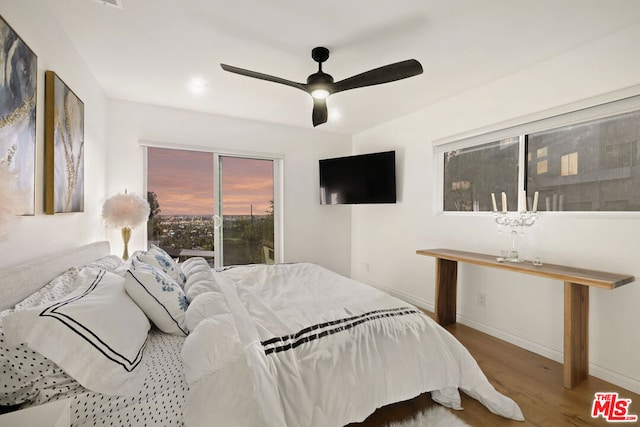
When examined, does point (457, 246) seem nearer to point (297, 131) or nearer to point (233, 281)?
point (233, 281)

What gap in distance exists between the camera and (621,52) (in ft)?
6.54

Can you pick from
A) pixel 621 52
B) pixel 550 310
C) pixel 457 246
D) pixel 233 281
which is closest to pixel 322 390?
pixel 233 281

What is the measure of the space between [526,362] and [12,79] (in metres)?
3.74

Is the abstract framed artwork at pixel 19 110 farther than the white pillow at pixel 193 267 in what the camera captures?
No

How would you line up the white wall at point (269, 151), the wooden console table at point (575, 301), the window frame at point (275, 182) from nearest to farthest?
the wooden console table at point (575, 301) < the white wall at point (269, 151) < the window frame at point (275, 182)

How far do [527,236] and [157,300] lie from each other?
2.92 m

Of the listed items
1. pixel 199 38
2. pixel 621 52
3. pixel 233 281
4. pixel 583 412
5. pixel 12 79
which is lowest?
pixel 583 412

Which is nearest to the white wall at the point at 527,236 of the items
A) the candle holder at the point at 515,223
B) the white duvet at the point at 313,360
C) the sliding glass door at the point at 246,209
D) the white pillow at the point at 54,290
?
the candle holder at the point at 515,223

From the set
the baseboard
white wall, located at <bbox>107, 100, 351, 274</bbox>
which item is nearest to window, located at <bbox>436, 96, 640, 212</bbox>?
the baseboard

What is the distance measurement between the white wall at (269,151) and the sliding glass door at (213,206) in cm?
18

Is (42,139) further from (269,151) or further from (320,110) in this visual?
(269,151)

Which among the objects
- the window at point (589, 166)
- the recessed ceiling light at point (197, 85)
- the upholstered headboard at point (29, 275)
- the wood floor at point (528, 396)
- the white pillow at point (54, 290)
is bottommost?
the wood floor at point (528, 396)

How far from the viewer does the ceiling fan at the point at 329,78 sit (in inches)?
73.4

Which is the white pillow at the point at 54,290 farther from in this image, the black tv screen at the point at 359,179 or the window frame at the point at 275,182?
the black tv screen at the point at 359,179
